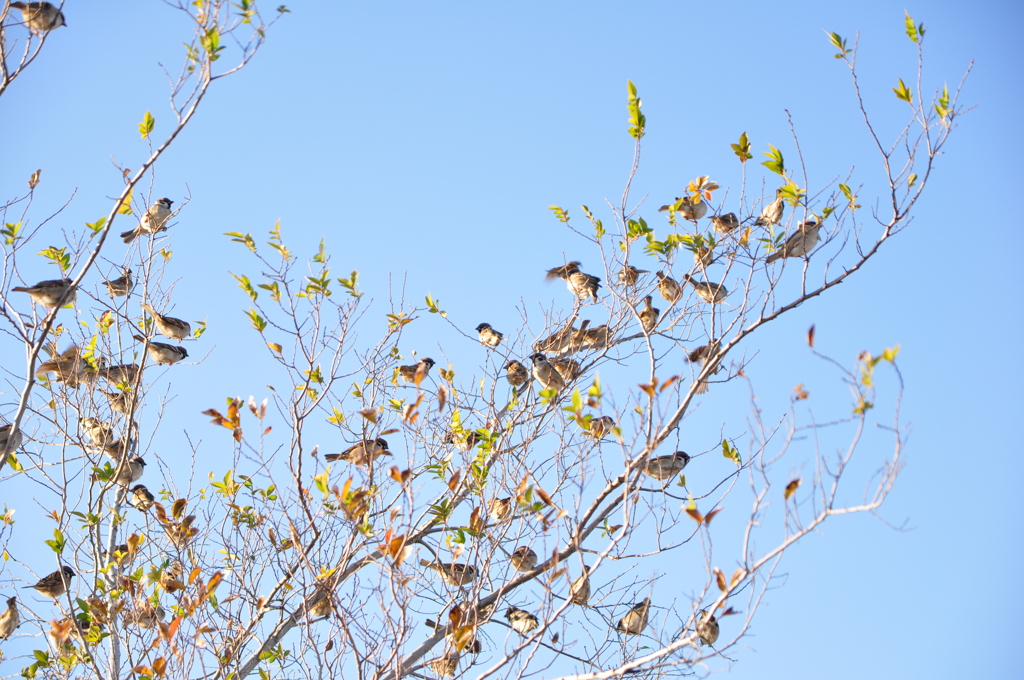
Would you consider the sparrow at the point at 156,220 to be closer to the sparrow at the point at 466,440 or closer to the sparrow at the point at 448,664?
the sparrow at the point at 466,440

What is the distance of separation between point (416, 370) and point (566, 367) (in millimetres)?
2029

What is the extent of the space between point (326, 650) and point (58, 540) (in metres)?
2.35

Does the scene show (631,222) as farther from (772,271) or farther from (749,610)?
(749,610)

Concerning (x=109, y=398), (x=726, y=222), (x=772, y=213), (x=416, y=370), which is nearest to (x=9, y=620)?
(x=109, y=398)

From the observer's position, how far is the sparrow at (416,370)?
19.1 ft

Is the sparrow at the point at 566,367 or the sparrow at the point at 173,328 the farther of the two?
the sparrow at the point at 173,328

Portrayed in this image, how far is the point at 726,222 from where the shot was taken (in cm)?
799

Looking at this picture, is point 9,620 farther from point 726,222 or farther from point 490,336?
point 726,222

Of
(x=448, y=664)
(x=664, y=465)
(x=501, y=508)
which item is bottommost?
(x=448, y=664)

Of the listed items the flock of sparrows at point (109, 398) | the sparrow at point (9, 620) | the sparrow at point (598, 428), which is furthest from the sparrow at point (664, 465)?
the sparrow at point (9, 620)

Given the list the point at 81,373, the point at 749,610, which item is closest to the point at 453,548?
the point at 749,610

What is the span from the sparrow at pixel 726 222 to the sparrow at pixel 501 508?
121 inches

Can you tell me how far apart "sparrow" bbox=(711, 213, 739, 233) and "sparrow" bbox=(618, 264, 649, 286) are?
0.80m

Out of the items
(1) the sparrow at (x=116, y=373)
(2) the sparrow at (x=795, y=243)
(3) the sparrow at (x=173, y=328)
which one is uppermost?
(3) the sparrow at (x=173, y=328)
